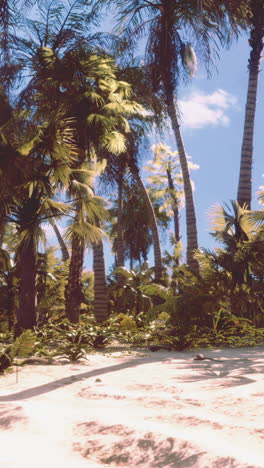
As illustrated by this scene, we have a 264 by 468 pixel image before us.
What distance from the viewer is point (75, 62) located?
12.7 meters

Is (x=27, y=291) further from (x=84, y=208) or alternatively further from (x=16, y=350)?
(x=16, y=350)

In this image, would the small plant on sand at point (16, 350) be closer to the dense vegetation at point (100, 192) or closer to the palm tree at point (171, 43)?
the dense vegetation at point (100, 192)

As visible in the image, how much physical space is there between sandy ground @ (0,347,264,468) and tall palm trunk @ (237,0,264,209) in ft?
26.4

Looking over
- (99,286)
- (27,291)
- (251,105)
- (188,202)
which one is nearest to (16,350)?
(27,291)

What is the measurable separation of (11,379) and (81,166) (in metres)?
7.97

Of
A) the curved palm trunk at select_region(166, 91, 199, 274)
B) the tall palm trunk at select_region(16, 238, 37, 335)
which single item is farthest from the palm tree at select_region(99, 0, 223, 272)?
the tall palm trunk at select_region(16, 238, 37, 335)

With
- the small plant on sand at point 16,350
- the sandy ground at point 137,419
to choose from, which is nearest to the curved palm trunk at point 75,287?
the small plant on sand at point 16,350

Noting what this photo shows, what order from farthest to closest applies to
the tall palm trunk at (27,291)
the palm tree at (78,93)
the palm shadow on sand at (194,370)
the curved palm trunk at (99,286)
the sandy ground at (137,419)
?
1. the curved palm trunk at (99,286)
2. the palm tree at (78,93)
3. the tall palm trunk at (27,291)
4. the palm shadow on sand at (194,370)
5. the sandy ground at (137,419)

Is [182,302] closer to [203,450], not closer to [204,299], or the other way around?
[204,299]

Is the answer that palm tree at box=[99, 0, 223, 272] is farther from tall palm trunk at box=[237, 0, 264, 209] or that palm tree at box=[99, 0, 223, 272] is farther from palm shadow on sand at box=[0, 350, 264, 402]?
palm shadow on sand at box=[0, 350, 264, 402]

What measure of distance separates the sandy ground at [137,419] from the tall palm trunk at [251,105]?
8.06 m

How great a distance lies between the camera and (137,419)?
285 cm

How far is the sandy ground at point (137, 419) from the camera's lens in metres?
2.18

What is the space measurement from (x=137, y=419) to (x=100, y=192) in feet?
54.6
